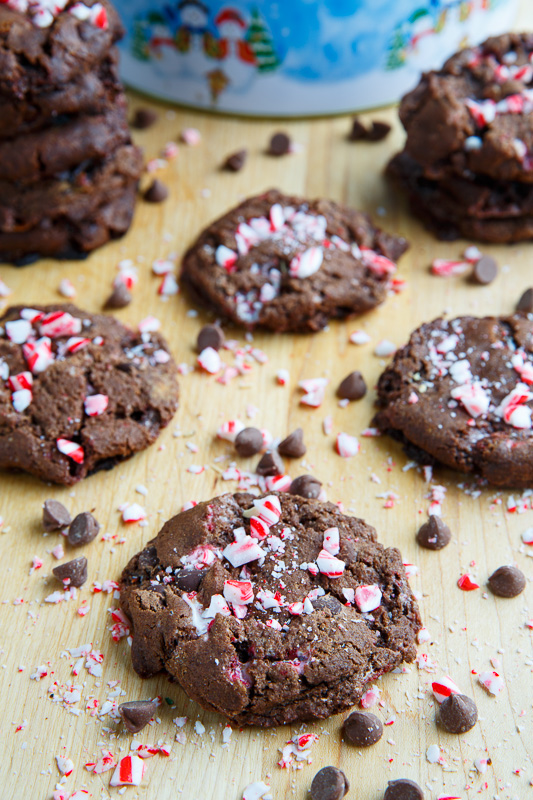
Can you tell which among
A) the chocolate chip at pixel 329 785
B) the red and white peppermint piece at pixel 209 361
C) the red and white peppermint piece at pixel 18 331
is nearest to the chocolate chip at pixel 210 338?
the red and white peppermint piece at pixel 209 361

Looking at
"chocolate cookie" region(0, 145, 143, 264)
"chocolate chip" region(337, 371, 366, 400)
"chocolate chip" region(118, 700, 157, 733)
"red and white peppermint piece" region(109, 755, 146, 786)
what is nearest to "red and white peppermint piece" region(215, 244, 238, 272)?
"chocolate cookie" region(0, 145, 143, 264)

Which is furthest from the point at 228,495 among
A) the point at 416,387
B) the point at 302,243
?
the point at 302,243

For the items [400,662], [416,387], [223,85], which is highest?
[223,85]

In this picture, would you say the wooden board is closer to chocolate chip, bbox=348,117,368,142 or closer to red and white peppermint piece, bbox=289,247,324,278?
chocolate chip, bbox=348,117,368,142

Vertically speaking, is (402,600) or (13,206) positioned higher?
(13,206)

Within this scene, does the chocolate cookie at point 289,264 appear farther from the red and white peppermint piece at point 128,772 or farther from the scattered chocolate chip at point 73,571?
the red and white peppermint piece at point 128,772

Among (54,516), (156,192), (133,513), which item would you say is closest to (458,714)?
(133,513)

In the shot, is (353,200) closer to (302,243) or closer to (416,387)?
(302,243)
